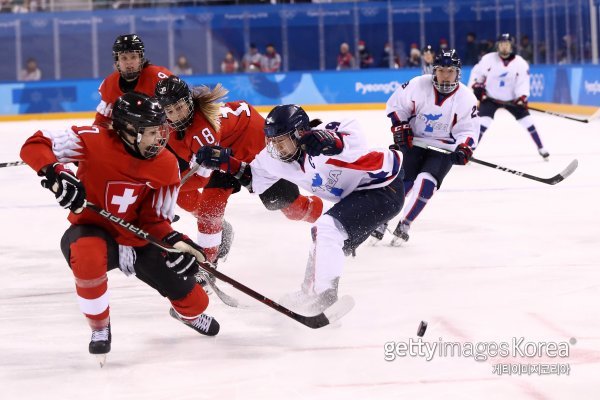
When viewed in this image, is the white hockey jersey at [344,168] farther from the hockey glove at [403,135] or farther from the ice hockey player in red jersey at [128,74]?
the hockey glove at [403,135]

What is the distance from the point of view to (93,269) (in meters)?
3.09

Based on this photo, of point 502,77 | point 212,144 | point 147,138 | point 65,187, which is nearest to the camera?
point 65,187

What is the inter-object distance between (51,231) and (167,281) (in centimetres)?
268

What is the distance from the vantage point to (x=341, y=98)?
14.3 metres

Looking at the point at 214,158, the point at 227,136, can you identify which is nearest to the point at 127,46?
the point at 227,136

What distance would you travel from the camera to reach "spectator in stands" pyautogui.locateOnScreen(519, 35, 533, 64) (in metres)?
14.9

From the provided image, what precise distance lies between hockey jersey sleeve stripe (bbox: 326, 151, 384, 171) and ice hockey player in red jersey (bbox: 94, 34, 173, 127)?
4.14 ft

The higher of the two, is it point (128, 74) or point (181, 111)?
point (128, 74)

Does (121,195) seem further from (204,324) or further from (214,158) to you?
(214,158)

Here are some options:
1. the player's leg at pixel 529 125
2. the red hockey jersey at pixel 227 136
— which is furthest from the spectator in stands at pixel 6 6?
the red hockey jersey at pixel 227 136

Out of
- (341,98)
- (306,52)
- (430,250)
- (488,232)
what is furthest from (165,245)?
(306,52)

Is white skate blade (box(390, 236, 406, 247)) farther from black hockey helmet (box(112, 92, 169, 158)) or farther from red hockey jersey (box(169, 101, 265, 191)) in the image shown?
black hockey helmet (box(112, 92, 169, 158))

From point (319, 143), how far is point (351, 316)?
70cm

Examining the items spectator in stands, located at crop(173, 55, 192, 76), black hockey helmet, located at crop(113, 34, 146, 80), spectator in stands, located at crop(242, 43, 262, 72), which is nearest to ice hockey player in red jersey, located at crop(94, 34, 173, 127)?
black hockey helmet, located at crop(113, 34, 146, 80)
